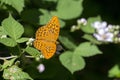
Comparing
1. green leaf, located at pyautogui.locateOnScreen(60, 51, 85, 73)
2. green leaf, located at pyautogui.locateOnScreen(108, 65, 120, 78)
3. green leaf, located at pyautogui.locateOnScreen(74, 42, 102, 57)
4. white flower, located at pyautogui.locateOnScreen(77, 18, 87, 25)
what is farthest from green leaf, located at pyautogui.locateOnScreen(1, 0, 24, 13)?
green leaf, located at pyautogui.locateOnScreen(108, 65, 120, 78)

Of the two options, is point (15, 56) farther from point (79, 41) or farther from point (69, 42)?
→ point (79, 41)

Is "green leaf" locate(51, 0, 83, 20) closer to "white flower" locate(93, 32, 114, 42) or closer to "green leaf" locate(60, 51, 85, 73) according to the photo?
"white flower" locate(93, 32, 114, 42)

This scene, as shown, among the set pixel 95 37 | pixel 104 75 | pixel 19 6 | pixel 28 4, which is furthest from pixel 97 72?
pixel 19 6

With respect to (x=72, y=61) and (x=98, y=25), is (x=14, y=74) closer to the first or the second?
(x=72, y=61)

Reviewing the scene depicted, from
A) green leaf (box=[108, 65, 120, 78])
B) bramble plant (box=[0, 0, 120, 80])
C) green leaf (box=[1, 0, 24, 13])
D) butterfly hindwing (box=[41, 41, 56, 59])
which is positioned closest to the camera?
butterfly hindwing (box=[41, 41, 56, 59])

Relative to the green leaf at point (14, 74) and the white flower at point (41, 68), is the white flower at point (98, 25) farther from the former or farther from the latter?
the green leaf at point (14, 74)

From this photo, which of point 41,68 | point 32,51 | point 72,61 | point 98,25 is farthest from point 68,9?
point 32,51

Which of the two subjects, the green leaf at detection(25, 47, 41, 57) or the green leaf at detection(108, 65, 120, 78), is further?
the green leaf at detection(108, 65, 120, 78)
